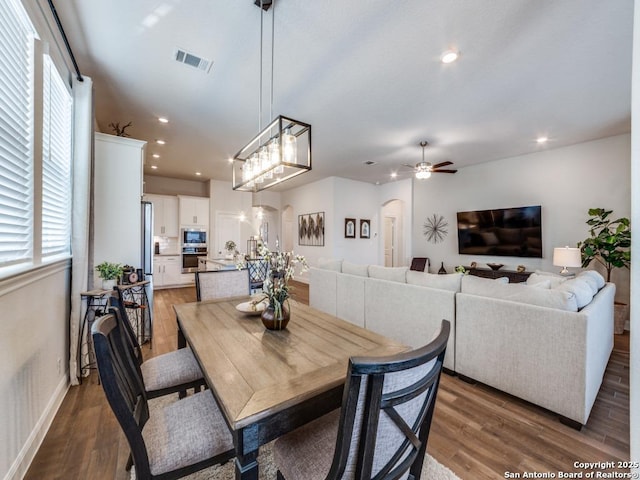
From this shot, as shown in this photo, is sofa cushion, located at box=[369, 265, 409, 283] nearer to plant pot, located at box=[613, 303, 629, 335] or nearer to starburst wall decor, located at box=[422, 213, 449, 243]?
plant pot, located at box=[613, 303, 629, 335]

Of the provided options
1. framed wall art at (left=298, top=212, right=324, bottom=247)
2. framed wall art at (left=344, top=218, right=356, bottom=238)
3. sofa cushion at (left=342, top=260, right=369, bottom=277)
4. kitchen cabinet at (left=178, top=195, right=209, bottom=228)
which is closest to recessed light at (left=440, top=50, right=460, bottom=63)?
sofa cushion at (left=342, top=260, right=369, bottom=277)

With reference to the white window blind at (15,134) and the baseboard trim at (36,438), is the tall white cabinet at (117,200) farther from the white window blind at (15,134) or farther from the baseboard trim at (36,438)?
the white window blind at (15,134)

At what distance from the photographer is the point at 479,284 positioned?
247 centimetres

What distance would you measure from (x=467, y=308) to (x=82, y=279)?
3.56m

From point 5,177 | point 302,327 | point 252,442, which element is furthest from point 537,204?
point 5,177

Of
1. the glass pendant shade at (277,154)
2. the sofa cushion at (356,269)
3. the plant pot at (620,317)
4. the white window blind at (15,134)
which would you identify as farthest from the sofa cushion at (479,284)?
the white window blind at (15,134)

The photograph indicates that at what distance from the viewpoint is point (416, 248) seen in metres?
6.94

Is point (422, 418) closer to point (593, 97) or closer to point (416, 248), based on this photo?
point (593, 97)

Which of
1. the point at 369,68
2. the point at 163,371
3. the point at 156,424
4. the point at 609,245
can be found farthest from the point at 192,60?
the point at 609,245

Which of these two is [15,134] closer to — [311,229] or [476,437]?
[476,437]

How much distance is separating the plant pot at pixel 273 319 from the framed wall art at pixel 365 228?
19.5 feet

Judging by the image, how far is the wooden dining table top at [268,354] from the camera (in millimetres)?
1019

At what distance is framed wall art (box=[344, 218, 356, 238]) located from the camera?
23.4 ft

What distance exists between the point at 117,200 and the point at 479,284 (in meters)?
3.99
